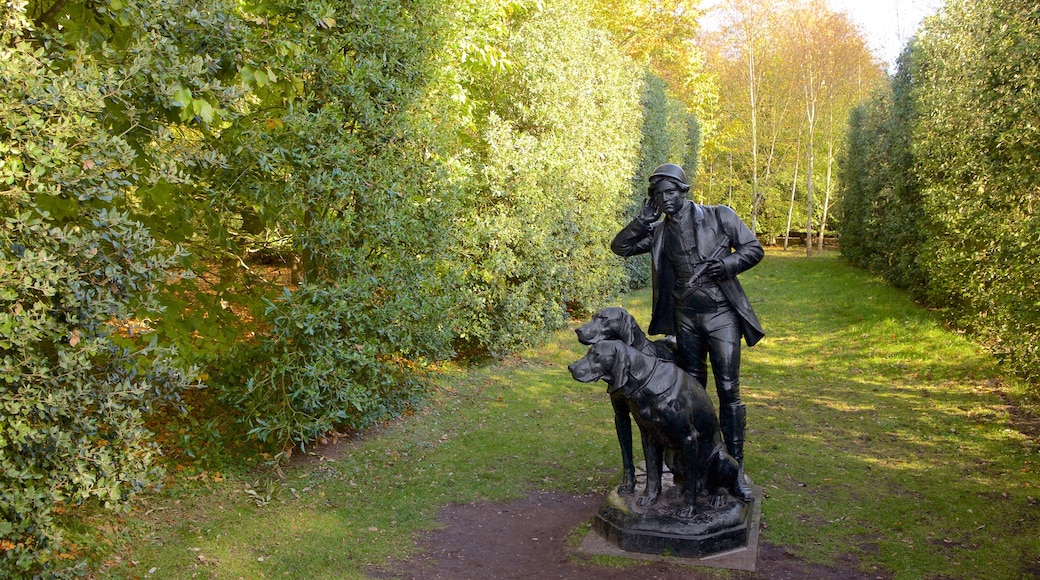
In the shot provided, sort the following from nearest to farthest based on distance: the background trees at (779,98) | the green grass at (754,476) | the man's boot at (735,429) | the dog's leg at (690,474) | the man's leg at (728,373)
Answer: the dog's leg at (690,474) < the green grass at (754,476) < the man's leg at (728,373) < the man's boot at (735,429) < the background trees at (779,98)

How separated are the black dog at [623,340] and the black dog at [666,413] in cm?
16

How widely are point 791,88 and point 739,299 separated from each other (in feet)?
106

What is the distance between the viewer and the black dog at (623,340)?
5.70m

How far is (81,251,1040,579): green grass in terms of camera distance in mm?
5906

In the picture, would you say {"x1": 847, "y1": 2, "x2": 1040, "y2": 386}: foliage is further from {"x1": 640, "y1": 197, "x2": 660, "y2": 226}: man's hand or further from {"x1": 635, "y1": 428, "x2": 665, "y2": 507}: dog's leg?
{"x1": 635, "y1": 428, "x2": 665, "y2": 507}: dog's leg

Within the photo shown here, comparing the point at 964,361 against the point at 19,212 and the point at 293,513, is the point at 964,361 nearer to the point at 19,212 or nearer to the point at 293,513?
the point at 293,513

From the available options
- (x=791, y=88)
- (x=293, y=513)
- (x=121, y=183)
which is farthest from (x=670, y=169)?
(x=791, y=88)

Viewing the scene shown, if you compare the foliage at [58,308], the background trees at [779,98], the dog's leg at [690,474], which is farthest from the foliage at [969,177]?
the background trees at [779,98]

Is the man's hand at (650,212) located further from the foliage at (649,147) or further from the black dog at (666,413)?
the foliage at (649,147)

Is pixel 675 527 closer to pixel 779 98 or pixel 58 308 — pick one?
pixel 58 308

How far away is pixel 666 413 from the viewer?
5668 millimetres

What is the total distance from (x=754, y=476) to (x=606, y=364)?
3.09 m

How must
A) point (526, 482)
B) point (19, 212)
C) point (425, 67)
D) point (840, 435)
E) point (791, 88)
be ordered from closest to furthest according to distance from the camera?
point (19, 212) → point (526, 482) → point (425, 67) → point (840, 435) → point (791, 88)

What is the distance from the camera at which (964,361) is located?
40.1 ft
